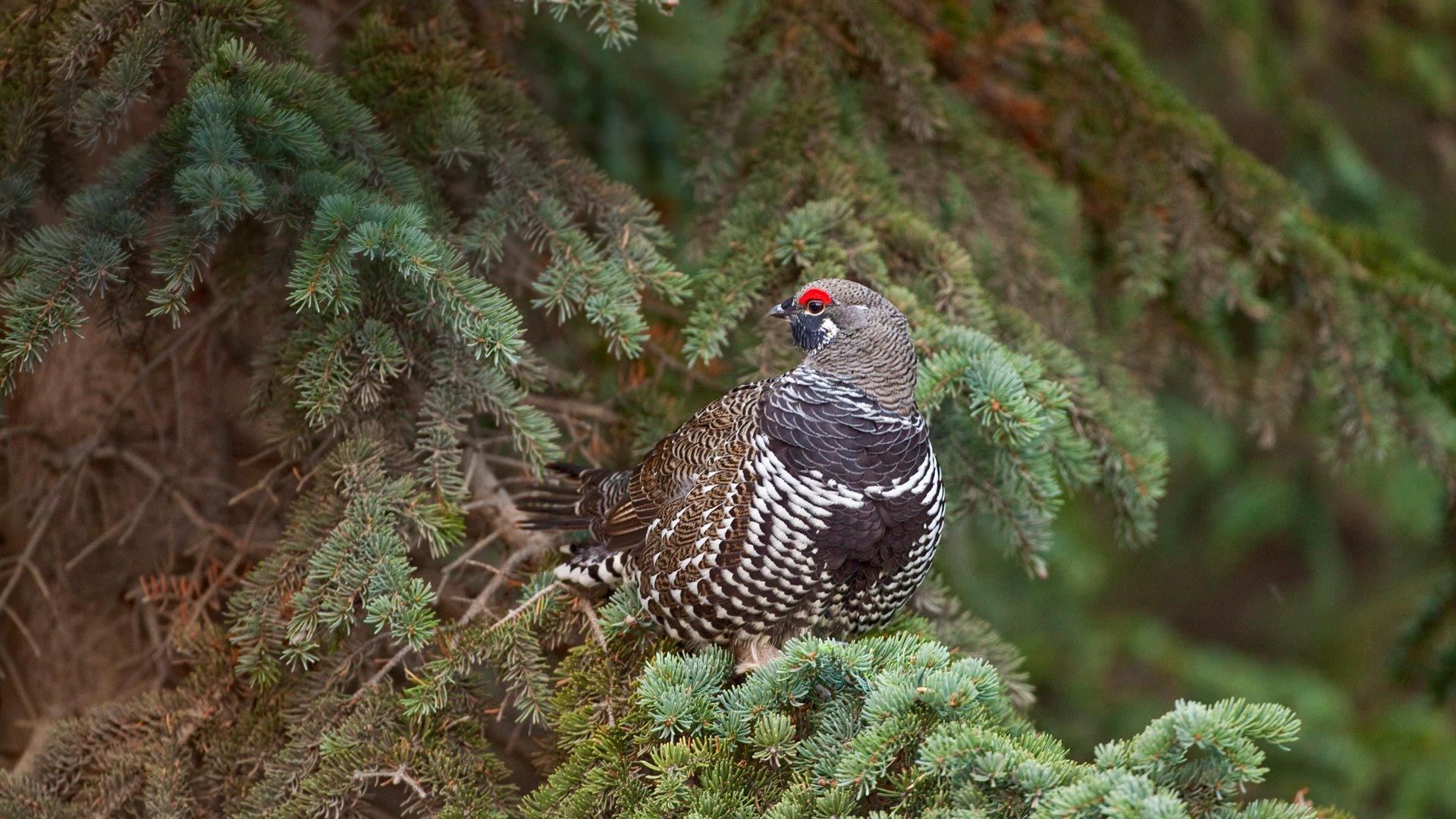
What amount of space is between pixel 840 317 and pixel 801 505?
51 cm

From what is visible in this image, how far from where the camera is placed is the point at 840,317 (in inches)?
111

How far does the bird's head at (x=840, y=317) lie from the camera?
2771mm

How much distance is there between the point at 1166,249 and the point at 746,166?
4.71 ft

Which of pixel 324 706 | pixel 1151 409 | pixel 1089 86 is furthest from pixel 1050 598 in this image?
pixel 324 706

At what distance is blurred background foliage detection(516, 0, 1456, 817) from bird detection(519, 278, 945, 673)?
2.27 ft

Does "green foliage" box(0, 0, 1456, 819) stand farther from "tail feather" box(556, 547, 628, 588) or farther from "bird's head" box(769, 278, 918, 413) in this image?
"bird's head" box(769, 278, 918, 413)

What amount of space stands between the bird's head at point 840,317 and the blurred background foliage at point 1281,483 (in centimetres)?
81

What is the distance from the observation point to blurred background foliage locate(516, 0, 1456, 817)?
4.75 meters

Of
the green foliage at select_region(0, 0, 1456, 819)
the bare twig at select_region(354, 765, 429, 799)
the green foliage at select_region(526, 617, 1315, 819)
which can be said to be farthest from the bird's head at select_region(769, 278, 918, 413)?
the bare twig at select_region(354, 765, 429, 799)

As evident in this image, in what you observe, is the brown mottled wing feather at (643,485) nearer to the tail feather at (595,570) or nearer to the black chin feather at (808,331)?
the tail feather at (595,570)

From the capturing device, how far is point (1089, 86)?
3783 millimetres

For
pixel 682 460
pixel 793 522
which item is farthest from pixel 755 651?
pixel 682 460

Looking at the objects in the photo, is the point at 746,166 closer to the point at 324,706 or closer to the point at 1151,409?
the point at 1151,409

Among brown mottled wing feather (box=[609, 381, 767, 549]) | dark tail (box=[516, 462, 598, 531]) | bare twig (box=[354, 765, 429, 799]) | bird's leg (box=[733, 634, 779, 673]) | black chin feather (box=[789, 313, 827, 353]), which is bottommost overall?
bare twig (box=[354, 765, 429, 799])
